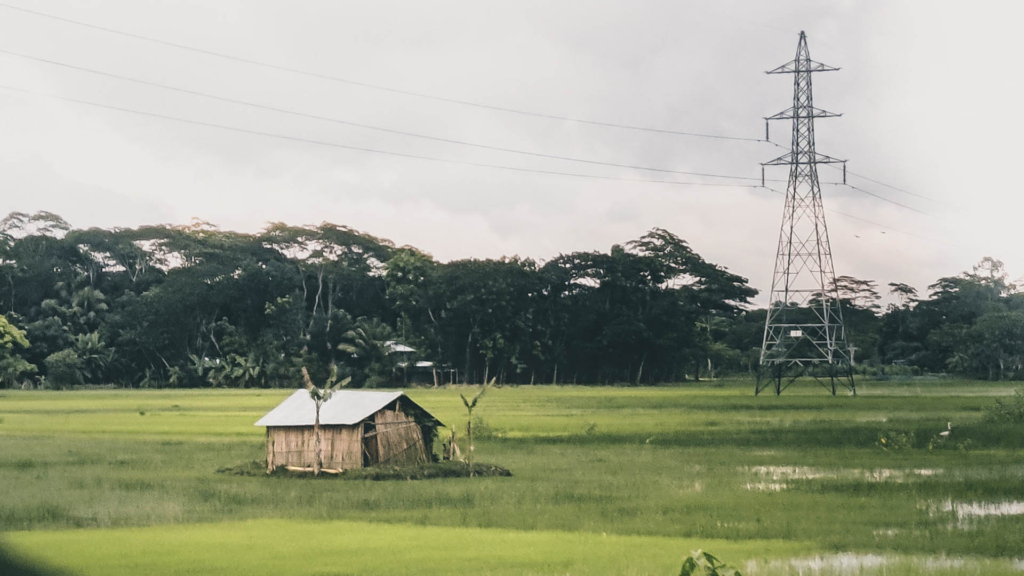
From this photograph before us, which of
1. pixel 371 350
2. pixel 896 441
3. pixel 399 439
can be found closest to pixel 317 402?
pixel 399 439

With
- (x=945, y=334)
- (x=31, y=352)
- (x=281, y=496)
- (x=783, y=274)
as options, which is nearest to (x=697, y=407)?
(x=783, y=274)

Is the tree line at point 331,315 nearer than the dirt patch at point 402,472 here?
No

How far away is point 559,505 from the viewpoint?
2228 cm

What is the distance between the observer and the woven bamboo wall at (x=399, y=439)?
28188mm

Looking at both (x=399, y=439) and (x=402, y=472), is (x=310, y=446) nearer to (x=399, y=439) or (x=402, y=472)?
(x=399, y=439)

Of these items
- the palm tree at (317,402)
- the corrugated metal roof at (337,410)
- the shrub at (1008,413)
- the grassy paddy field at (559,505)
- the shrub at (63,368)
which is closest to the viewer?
the grassy paddy field at (559,505)

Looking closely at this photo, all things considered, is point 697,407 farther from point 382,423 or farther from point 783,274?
point 382,423

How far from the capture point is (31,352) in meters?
91.2

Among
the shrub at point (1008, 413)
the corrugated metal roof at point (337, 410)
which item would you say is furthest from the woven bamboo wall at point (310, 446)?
the shrub at point (1008, 413)

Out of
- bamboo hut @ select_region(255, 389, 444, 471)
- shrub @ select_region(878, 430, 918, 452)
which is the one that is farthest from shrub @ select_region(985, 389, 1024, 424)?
bamboo hut @ select_region(255, 389, 444, 471)

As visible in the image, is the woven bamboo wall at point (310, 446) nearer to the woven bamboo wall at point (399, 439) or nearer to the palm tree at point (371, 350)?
the woven bamboo wall at point (399, 439)

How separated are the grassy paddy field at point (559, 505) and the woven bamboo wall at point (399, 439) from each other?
2282 mm

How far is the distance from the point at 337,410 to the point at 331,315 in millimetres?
65703

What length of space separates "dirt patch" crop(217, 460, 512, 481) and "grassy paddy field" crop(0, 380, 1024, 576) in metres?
0.81
